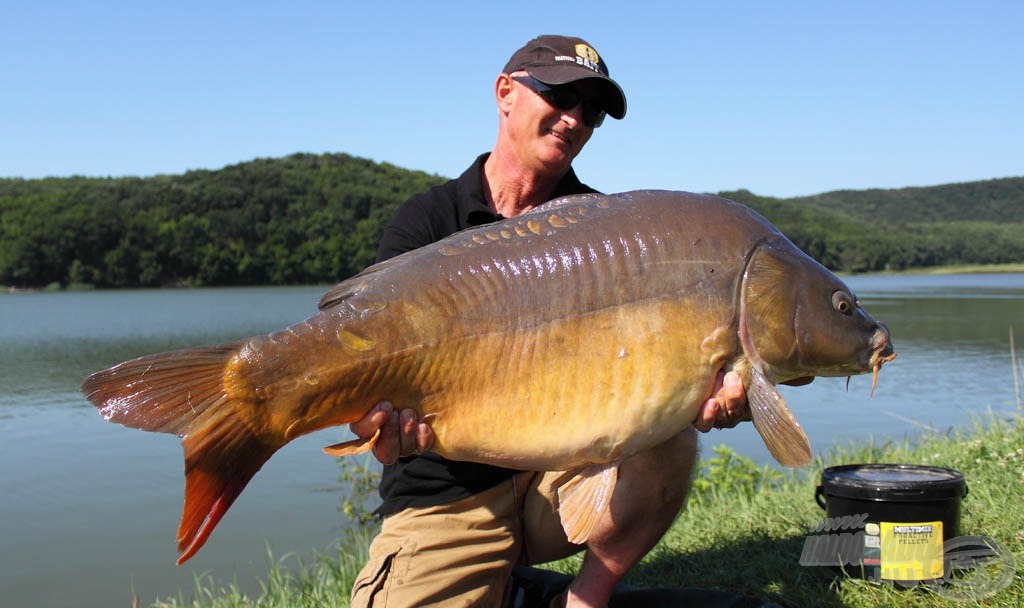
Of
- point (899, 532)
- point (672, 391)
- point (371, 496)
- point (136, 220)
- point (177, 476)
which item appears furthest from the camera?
point (136, 220)

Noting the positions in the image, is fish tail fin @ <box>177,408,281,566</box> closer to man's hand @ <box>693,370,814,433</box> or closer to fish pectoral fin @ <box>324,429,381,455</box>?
fish pectoral fin @ <box>324,429,381,455</box>

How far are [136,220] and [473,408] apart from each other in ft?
179

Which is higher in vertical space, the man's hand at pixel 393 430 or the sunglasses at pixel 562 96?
the sunglasses at pixel 562 96

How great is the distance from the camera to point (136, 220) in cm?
5169

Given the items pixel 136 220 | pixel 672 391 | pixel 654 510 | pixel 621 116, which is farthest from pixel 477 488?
pixel 136 220

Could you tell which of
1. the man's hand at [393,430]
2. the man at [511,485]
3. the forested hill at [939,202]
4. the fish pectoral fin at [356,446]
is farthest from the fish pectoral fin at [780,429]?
the forested hill at [939,202]

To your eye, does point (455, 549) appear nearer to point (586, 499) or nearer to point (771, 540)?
point (586, 499)

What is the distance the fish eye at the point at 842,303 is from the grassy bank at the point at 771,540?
1065mm

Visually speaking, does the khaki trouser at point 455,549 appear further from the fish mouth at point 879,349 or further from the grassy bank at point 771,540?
the fish mouth at point 879,349

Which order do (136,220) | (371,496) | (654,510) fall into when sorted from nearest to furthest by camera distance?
(654,510)
(371,496)
(136,220)

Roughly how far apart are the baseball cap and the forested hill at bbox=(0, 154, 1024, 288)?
45.8 meters

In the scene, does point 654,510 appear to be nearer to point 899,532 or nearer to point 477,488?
point 477,488

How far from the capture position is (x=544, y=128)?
282 centimetres

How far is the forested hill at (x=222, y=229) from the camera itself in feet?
167
